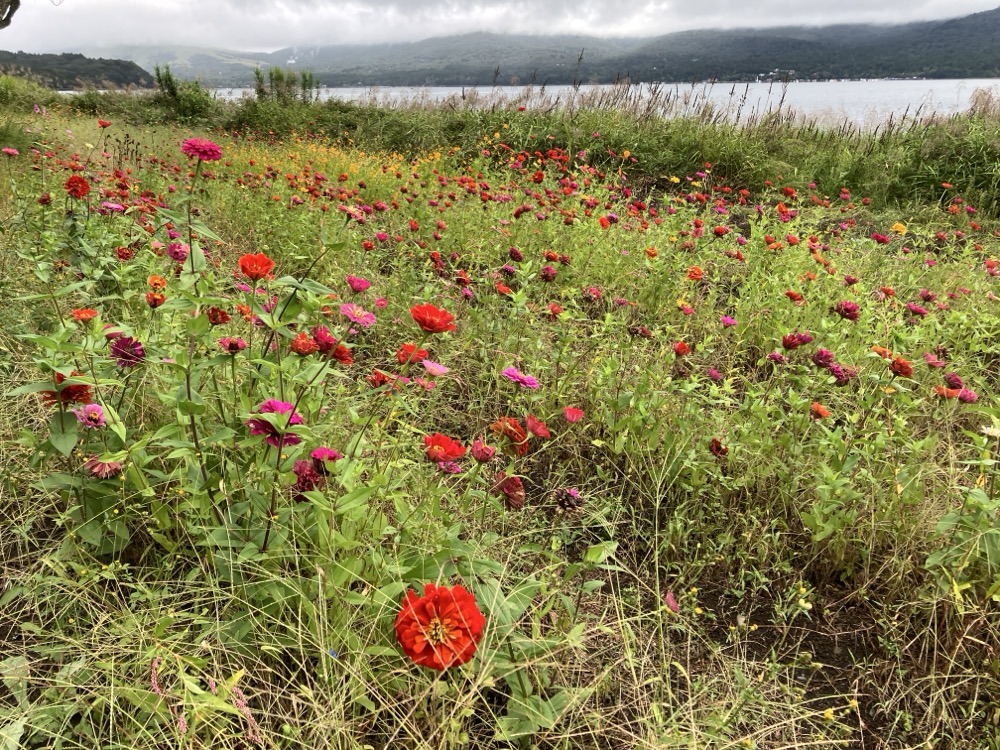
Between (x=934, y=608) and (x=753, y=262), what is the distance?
269 cm

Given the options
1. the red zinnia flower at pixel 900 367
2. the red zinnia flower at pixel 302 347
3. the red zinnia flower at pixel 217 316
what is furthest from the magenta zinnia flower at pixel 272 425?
the red zinnia flower at pixel 900 367

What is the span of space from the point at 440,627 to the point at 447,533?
473 mm

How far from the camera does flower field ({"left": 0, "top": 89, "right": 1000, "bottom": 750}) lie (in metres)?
1.11

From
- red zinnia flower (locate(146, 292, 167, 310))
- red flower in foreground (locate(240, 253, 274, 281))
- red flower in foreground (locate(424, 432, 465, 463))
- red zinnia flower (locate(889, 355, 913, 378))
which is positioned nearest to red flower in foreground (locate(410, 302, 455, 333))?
red flower in foreground (locate(424, 432, 465, 463))

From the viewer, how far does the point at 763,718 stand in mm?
1323

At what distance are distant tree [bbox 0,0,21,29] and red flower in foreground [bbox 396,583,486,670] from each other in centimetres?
1081

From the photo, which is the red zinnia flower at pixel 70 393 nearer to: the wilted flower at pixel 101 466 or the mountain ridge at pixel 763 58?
the wilted flower at pixel 101 466

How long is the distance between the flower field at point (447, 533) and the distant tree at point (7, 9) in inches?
297

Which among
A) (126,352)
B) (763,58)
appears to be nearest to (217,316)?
(126,352)

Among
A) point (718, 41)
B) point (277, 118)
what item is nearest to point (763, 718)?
point (277, 118)

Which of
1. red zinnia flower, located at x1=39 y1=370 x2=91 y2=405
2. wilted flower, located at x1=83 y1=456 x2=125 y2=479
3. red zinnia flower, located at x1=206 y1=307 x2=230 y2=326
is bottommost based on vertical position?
wilted flower, located at x1=83 y1=456 x2=125 y2=479

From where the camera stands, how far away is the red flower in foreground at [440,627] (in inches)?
31.3

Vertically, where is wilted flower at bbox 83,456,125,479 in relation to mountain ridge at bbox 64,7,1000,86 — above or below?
below

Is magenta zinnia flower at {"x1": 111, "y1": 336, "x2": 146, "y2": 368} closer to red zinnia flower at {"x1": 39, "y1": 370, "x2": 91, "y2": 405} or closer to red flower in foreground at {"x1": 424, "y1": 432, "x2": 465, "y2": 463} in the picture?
red zinnia flower at {"x1": 39, "y1": 370, "x2": 91, "y2": 405}
